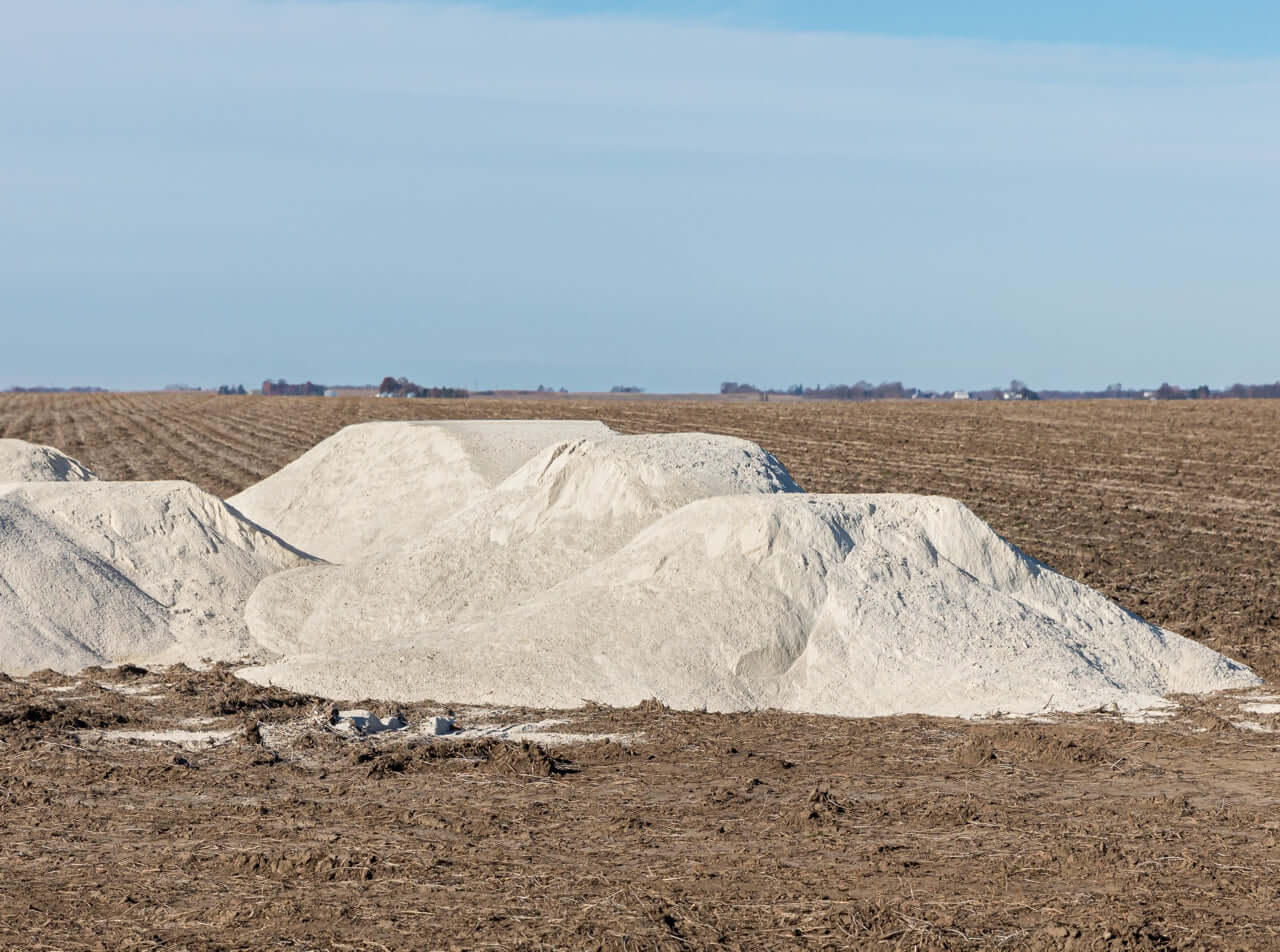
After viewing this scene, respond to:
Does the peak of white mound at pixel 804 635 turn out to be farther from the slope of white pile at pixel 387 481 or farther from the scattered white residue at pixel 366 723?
the slope of white pile at pixel 387 481

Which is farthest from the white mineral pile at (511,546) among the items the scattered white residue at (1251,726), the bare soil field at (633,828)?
the scattered white residue at (1251,726)

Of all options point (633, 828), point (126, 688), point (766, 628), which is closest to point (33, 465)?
point (126, 688)

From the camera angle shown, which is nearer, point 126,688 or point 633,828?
point 633,828

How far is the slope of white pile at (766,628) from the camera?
12000 millimetres

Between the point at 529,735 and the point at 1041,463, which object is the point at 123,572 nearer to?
the point at 529,735

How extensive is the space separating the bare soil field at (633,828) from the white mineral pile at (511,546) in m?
2.28

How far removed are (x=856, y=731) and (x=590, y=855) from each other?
12.3 feet

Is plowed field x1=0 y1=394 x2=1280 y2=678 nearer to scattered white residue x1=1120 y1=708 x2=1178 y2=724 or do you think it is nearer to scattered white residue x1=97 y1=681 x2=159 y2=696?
scattered white residue x1=1120 y1=708 x2=1178 y2=724

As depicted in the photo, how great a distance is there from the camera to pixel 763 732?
10.9 meters

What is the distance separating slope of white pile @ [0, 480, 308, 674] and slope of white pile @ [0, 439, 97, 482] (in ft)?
15.8

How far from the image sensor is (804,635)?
41.4 feet

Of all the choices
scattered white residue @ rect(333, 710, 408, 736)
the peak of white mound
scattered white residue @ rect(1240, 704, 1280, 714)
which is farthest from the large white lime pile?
scattered white residue @ rect(333, 710, 408, 736)

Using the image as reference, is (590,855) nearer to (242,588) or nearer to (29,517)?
(242,588)

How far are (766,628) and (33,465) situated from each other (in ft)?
49.6
